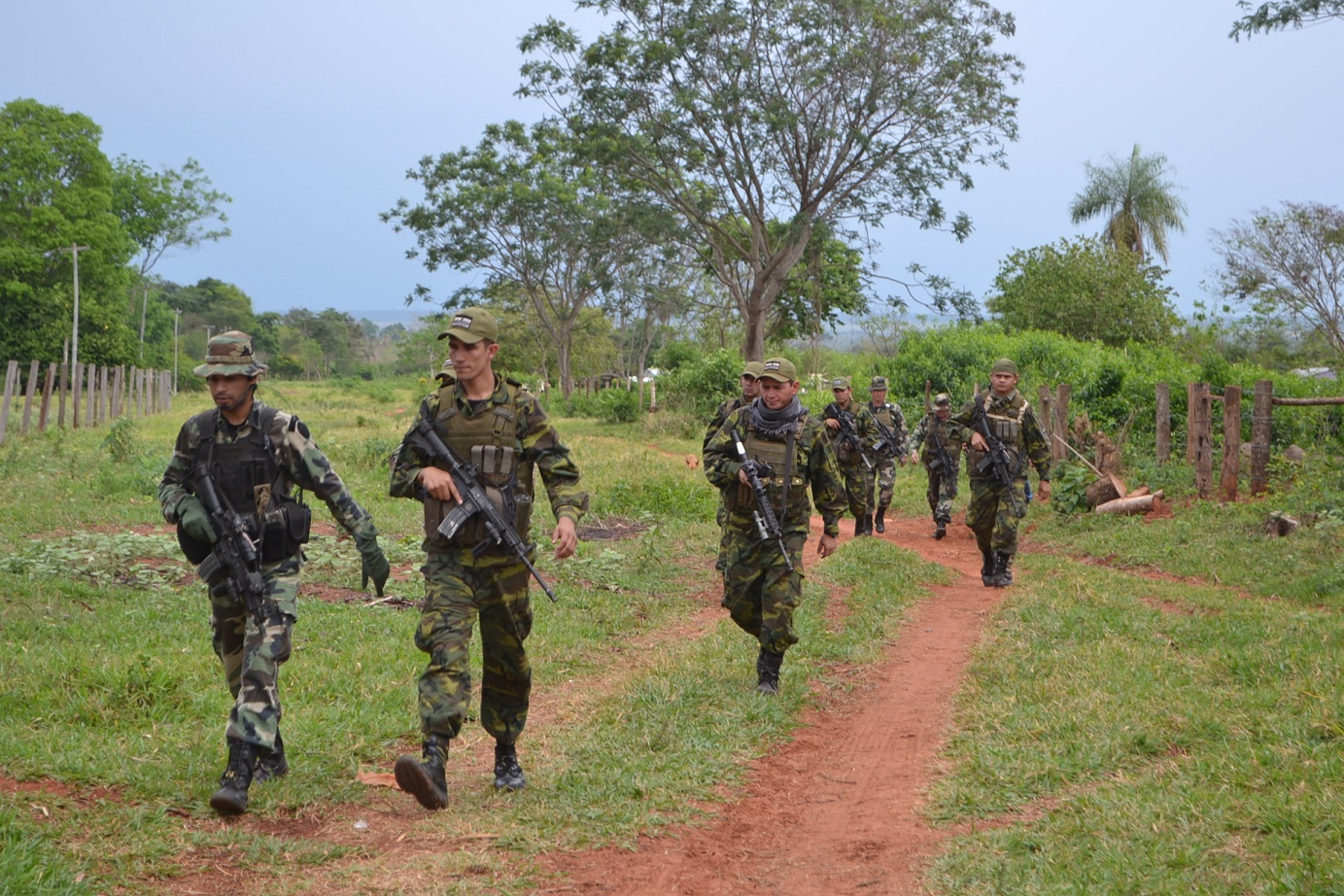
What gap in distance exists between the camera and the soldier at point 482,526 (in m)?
5.04

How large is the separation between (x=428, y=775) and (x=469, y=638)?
60 centimetres

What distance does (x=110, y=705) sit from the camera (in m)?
6.02

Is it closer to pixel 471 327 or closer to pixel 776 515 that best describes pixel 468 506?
pixel 471 327

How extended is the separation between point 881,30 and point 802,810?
20.4m

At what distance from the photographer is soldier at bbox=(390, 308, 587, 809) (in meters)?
5.04

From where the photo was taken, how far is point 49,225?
44.1 meters

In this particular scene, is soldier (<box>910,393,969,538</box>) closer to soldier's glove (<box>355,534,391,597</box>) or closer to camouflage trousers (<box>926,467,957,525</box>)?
camouflage trousers (<box>926,467,957,525</box>)

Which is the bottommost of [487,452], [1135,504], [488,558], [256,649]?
[256,649]

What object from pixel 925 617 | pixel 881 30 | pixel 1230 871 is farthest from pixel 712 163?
pixel 1230 871

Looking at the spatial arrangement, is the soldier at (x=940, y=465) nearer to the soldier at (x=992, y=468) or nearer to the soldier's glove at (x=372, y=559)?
the soldier at (x=992, y=468)

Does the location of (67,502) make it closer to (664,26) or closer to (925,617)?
(925,617)

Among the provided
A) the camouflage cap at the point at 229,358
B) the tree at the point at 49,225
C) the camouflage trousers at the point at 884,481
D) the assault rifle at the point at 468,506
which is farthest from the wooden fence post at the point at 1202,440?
the tree at the point at 49,225

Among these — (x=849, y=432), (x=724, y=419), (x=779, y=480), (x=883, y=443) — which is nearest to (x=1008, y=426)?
(x=849, y=432)

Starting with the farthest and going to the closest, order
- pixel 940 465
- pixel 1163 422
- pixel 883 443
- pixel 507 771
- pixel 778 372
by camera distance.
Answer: pixel 1163 422 → pixel 940 465 → pixel 883 443 → pixel 778 372 → pixel 507 771
